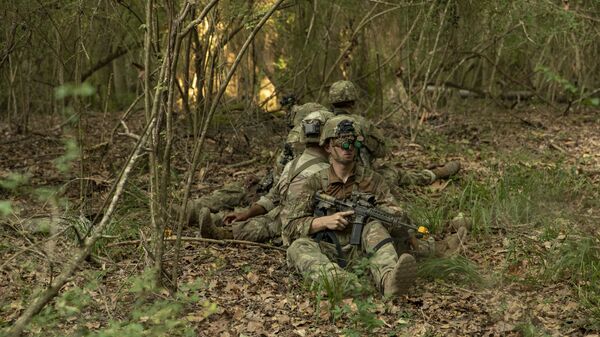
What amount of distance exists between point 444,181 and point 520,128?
14.0 feet

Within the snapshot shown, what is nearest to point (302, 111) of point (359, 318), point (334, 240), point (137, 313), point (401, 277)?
point (334, 240)

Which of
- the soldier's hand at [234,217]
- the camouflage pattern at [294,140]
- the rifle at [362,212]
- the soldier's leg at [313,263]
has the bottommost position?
the soldier's hand at [234,217]

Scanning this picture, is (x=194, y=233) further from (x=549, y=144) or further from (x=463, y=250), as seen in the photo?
(x=549, y=144)

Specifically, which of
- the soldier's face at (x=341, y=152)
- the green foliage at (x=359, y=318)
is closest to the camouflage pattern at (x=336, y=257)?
the green foliage at (x=359, y=318)

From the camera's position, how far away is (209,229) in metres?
6.45

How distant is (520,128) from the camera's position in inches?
485

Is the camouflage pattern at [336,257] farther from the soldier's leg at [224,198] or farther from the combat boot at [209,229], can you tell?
the soldier's leg at [224,198]

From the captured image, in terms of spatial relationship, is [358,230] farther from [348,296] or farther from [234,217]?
[234,217]

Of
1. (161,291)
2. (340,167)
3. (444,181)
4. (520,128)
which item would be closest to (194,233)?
(340,167)

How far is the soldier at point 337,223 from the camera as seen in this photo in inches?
210

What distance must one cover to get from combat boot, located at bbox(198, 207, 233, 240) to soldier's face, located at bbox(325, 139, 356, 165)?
1287mm

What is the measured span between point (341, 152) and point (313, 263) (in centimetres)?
97

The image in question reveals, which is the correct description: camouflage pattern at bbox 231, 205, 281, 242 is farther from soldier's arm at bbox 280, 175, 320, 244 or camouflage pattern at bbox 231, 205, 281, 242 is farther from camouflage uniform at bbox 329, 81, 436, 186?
camouflage uniform at bbox 329, 81, 436, 186

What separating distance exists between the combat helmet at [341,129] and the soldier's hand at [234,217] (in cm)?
152
